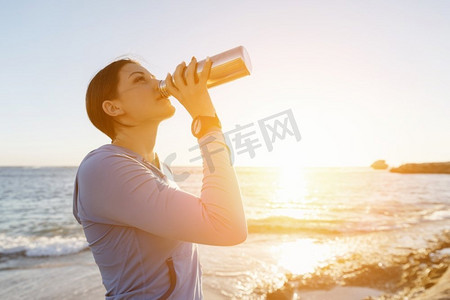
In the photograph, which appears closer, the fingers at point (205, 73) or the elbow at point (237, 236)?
the elbow at point (237, 236)

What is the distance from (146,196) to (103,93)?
0.72 metres

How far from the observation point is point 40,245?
30.0 feet

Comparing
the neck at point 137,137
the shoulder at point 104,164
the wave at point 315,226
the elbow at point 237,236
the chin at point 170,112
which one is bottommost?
the wave at point 315,226

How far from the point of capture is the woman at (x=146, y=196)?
1.13 metres

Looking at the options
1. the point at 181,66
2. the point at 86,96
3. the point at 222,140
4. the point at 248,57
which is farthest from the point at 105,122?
the point at 248,57

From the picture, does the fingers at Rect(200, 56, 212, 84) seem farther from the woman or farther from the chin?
the chin

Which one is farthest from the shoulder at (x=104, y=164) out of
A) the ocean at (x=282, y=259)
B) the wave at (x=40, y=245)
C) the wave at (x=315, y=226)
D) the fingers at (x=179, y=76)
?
the wave at (x=315, y=226)

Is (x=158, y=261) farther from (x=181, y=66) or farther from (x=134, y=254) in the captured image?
(x=181, y=66)

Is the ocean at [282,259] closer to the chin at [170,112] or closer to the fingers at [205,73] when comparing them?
the chin at [170,112]

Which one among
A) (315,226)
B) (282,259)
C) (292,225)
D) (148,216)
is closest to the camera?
(148,216)

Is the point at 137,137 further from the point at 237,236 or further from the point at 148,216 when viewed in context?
the point at 237,236

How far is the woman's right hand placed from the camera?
4.31 ft

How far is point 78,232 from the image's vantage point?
35.1 ft

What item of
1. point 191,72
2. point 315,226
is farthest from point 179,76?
point 315,226
